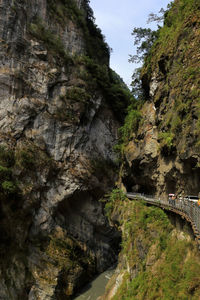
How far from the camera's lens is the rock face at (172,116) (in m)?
12.8

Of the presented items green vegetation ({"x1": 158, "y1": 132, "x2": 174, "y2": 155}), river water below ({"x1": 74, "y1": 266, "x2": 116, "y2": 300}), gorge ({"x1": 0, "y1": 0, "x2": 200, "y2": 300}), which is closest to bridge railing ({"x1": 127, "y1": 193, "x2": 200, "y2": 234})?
gorge ({"x1": 0, "y1": 0, "x2": 200, "y2": 300})

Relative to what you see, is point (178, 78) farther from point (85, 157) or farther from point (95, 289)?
point (95, 289)

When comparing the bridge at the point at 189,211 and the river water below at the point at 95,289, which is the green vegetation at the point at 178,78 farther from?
the river water below at the point at 95,289

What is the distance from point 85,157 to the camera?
2686 cm

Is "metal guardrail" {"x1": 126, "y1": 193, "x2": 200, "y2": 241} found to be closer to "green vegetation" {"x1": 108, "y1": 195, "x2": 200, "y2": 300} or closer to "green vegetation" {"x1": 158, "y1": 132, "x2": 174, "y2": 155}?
"green vegetation" {"x1": 108, "y1": 195, "x2": 200, "y2": 300}

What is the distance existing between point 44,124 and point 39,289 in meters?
16.6

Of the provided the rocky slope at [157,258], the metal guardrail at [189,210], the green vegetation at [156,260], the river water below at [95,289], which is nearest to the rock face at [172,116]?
the metal guardrail at [189,210]

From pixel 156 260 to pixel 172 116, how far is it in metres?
9.37

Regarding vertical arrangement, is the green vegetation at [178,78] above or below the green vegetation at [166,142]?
above

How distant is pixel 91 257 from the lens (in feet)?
81.1

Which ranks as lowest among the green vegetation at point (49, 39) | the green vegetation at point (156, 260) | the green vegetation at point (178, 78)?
the green vegetation at point (156, 260)

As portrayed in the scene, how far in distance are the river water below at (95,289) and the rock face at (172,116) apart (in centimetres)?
1085

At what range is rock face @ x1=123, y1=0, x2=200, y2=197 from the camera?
42.0 ft

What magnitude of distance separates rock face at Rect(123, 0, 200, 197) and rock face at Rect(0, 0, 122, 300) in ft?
26.5
